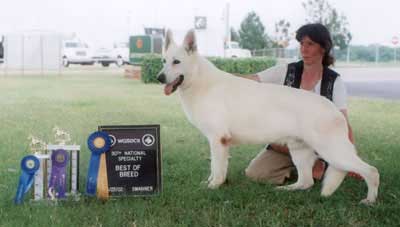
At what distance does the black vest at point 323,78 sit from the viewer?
4.43 m

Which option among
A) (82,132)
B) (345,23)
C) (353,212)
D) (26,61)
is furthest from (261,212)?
(345,23)

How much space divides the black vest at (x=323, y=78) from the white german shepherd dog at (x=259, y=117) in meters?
0.47

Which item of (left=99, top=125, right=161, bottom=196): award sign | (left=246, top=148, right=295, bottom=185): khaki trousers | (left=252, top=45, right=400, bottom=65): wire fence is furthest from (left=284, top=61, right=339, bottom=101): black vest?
(left=252, top=45, right=400, bottom=65): wire fence

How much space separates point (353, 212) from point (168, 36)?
1.94m

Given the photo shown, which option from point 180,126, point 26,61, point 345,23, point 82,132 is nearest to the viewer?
point 82,132

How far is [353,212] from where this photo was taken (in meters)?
3.64

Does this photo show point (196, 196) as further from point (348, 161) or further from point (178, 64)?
point (348, 161)

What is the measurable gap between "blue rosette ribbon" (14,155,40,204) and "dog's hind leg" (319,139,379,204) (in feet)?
6.81

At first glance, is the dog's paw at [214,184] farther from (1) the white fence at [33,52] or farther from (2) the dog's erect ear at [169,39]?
(1) the white fence at [33,52]

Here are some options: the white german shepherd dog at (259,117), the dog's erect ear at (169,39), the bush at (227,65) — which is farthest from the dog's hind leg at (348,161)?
the bush at (227,65)

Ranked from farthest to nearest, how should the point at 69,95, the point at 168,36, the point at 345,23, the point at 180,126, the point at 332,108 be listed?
the point at 345,23 → the point at 69,95 → the point at 180,126 → the point at 168,36 → the point at 332,108

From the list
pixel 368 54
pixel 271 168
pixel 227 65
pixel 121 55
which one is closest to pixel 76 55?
pixel 121 55

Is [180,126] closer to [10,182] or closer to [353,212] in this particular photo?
[10,182]

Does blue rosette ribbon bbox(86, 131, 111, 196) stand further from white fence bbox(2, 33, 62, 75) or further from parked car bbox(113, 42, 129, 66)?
parked car bbox(113, 42, 129, 66)
